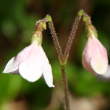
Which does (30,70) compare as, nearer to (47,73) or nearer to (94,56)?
(47,73)

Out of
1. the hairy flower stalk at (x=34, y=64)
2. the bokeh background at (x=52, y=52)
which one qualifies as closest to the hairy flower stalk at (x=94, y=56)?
the hairy flower stalk at (x=34, y=64)

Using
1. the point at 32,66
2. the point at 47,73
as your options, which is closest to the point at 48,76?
the point at 47,73

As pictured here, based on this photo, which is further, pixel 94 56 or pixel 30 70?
pixel 94 56

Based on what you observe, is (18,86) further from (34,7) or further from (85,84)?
(34,7)

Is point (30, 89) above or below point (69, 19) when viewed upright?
below

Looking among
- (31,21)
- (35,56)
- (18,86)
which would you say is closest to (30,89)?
(18,86)

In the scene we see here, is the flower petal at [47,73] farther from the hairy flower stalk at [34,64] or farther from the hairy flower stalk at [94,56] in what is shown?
the hairy flower stalk at [94,56]
